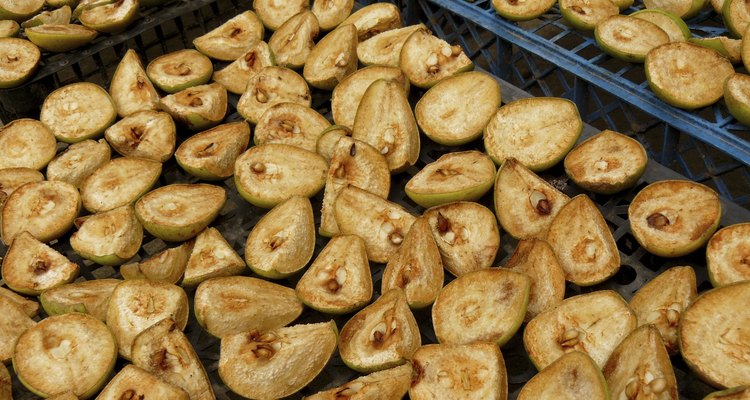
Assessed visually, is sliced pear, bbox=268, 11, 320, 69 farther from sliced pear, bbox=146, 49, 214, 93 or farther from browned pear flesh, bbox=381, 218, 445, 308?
browned pear flesh, bbox=381, 218, 445, 308

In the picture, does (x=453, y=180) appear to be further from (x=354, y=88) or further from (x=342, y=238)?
(x=354, y=88)

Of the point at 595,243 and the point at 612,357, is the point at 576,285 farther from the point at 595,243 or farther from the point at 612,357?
the point at 612,357

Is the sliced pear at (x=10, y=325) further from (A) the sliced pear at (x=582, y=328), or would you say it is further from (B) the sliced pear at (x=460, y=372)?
(A) the sliced pear at (x=582, y=328)

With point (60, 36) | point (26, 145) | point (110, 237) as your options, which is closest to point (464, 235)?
point (110, 237)

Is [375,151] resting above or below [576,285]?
above

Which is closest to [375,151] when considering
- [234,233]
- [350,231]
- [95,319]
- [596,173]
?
[350,231]

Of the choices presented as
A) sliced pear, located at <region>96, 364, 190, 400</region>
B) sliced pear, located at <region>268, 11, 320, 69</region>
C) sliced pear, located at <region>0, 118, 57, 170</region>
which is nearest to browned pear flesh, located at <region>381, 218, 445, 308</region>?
sliced pear, located at <region>96, 364, 190, 400</region>
